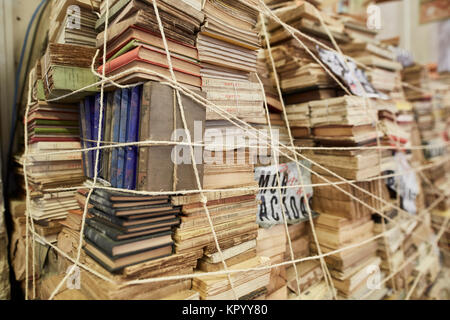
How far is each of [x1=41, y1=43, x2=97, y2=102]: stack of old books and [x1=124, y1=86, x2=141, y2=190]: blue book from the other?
440 millimetres

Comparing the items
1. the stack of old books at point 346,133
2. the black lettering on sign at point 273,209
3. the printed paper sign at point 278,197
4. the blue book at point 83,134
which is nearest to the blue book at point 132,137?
the blue book at point 83,134

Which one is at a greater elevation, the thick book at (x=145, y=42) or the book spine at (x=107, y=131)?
the thick book at (x=145, y=42)

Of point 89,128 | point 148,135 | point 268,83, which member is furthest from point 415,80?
point 89,128

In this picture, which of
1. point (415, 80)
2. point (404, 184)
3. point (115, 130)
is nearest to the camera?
point (115, 130)

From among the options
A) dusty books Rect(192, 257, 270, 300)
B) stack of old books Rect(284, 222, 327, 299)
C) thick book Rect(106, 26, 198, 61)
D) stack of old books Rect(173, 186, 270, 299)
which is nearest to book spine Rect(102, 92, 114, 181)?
thick book Rect(106, 26, 198, 61)

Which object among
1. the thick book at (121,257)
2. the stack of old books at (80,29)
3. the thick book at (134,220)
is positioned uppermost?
the stack of old books at (80,29)

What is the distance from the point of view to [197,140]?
1.51 metres

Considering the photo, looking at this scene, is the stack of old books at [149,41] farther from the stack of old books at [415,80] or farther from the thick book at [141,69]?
the stack of old books at [415,80]

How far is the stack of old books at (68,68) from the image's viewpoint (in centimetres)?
160

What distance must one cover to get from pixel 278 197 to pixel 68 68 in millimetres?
1724

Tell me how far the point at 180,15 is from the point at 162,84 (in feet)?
1.47

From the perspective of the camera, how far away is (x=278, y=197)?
213cm

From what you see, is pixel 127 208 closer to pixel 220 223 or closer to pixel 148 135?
pixel 148 135

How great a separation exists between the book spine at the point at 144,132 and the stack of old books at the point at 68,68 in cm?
53
